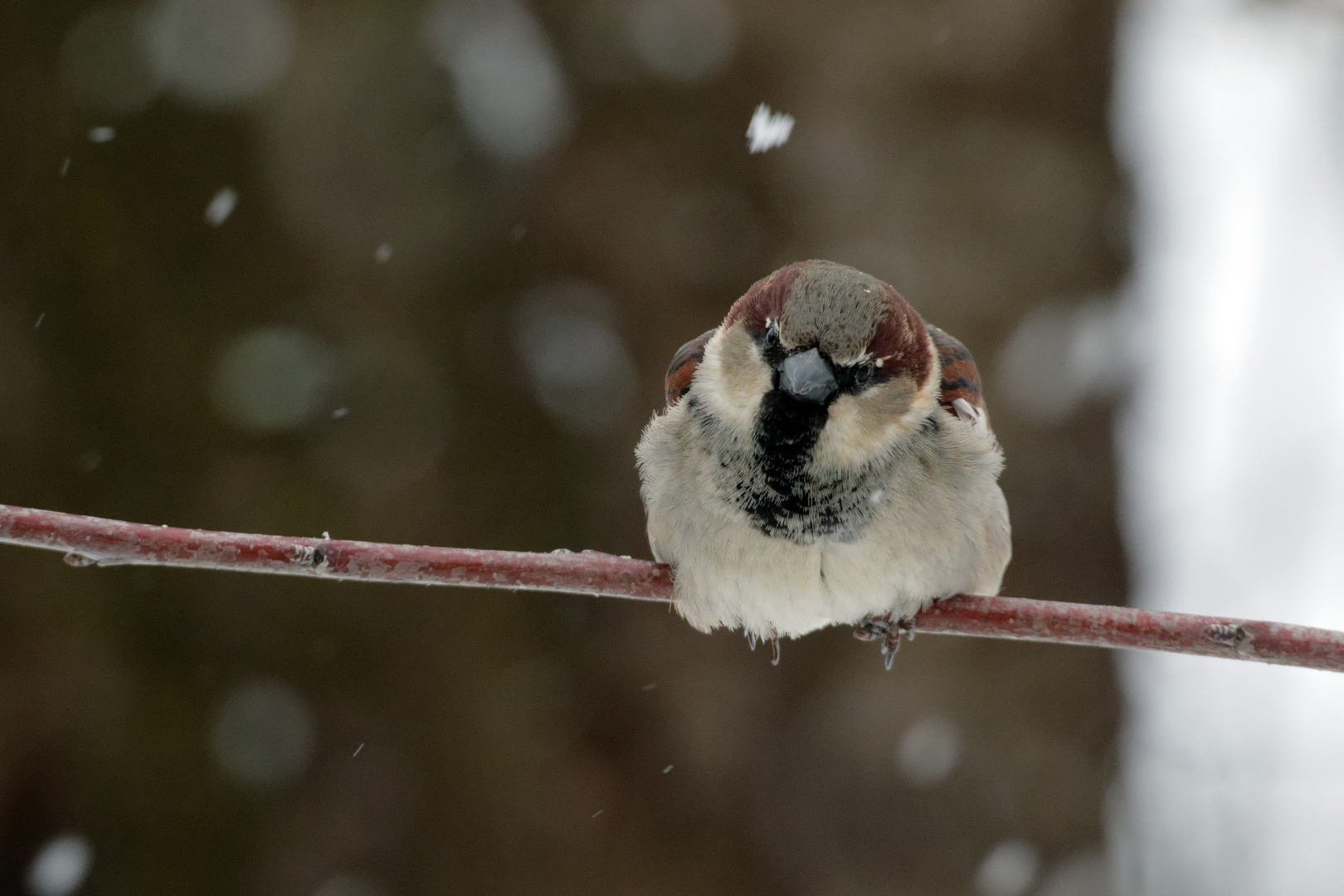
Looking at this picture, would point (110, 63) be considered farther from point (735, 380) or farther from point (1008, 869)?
point (1008, 869)

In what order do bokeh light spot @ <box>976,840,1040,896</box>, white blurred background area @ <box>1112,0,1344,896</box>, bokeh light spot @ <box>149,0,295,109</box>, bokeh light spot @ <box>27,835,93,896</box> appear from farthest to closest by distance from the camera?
white blurred background area @ <box>1112,0,1344,896</box> < bokeh light spot @ <box>976,840,1040,896</box> < bokeh light spot @ <box>149,0,295,109</box> < bokeh light spot @ <box>27,835,93,896</box>

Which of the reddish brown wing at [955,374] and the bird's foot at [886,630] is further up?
the reddish brown wing at [955,374]

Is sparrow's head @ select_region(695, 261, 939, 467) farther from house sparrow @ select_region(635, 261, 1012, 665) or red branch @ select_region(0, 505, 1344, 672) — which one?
red branch @ select_region(0, 505, 1344, 672)

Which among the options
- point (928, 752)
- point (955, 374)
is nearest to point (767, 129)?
point (955, 374)

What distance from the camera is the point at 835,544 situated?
6.90ft

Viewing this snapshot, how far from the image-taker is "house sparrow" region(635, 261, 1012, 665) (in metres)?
→ 1.99

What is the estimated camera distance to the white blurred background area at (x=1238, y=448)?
138 inches

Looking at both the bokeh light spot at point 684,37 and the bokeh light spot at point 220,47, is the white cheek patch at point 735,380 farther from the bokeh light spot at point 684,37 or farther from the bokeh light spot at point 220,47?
the bokeh light spot at point 220,47

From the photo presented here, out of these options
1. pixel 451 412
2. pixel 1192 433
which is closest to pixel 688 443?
pixel 451 412

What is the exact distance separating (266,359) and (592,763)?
4.72 feet

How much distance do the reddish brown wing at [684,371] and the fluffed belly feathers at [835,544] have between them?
0.11m

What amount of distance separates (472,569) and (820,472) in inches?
27.2

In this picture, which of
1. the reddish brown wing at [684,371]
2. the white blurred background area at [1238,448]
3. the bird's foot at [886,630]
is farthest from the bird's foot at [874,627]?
the white blurred background area at [1238,448]

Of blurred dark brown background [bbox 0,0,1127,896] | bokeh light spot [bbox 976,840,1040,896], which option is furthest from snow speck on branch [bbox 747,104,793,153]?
bokeh light spot [bbox 976,840,1040,896]
